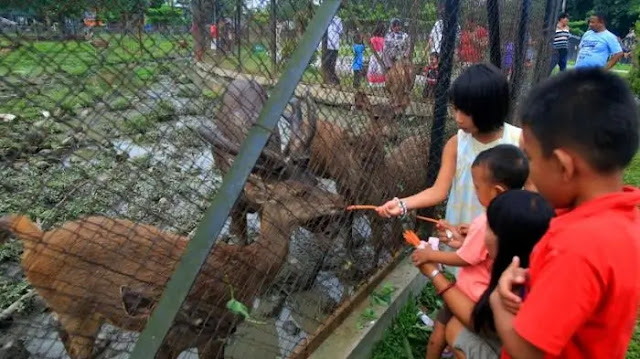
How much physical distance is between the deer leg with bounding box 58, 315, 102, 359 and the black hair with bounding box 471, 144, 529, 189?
2.24 m

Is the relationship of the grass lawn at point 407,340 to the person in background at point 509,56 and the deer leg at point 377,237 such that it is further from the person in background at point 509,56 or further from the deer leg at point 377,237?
the person in background at point 509,56

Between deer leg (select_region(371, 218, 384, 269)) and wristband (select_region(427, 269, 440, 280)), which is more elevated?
wristband (select_region(427, 269, 440, 280))

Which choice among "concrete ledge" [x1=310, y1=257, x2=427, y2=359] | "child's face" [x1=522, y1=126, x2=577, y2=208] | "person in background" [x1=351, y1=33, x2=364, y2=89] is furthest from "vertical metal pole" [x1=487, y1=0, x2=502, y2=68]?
"child's face" [x1=522, y1=126, x2=577, y2=208]

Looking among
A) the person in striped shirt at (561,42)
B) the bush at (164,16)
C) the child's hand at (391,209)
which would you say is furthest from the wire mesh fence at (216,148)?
the person in striped shirt at (561,42)

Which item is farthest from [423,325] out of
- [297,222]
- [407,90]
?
[407,90]

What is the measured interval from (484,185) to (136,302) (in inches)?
62.4

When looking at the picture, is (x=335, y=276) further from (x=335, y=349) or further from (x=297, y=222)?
(x=335, y=349)

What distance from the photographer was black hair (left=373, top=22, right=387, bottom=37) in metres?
3.36

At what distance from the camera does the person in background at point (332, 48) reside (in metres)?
2.95

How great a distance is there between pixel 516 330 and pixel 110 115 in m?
1.63

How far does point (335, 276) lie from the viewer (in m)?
3.71

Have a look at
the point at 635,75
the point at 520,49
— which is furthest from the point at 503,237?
the point at 635,75

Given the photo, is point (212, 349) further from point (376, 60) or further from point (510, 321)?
point (376, 60)

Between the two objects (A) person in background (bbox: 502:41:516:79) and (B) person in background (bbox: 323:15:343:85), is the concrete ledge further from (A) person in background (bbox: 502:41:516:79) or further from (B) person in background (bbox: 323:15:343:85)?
(A) person in background (bbox: 502:41:516:79)
